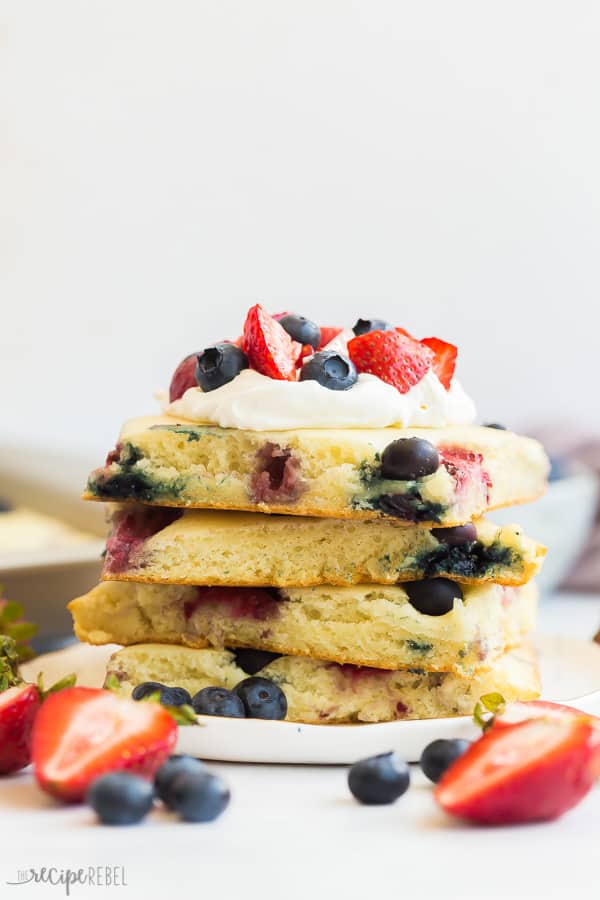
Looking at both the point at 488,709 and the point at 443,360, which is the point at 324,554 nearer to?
the point at 488,709

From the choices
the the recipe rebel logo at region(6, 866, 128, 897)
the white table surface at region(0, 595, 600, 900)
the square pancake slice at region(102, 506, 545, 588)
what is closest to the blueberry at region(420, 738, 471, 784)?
the white table surface at region(0, 595, 600, 900)

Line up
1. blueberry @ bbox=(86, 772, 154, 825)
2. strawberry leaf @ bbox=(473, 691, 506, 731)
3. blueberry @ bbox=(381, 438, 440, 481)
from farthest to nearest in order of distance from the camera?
1. blueberry @ bbox=(381, 438, 440, 481)
2. strawberry leaf @ bbox=(473, 691, 506, 731)
3. blueberry @ bbox=(86, 772, 154, 825)

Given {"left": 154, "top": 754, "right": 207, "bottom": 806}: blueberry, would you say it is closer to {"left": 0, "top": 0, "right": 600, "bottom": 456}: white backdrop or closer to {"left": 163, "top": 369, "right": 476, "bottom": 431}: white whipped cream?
{"left": 163, "top": 369, "right": 476, "bottom": 431}: white whipped cream

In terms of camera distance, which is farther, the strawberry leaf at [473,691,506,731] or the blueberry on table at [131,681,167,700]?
the blueberry on table at [131,681,167,700]


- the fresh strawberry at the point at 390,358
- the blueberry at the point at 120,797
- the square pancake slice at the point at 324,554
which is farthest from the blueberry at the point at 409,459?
the blueberry at the point at 120,797

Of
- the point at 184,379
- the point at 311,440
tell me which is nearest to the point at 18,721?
the point at 311,440

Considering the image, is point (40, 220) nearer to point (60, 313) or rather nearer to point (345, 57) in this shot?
point (60, 313)
